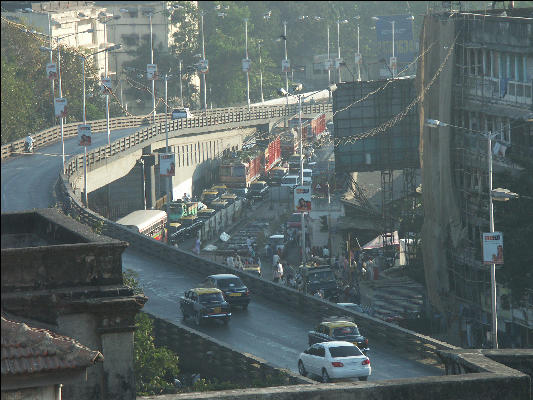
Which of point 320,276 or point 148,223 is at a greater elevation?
point 148,223

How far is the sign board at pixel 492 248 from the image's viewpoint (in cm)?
4281

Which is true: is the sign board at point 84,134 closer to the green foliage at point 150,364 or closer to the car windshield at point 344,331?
the car windshield at point 344,331

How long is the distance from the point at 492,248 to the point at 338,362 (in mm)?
9172

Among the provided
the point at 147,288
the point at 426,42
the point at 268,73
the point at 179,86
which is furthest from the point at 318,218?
the point at 268,73

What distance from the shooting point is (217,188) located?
359ft

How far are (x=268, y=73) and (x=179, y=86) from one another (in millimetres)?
17985

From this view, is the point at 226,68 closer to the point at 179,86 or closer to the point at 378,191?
the point at 179,86

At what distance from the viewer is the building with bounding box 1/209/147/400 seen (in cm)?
1523

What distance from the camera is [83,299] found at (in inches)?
615

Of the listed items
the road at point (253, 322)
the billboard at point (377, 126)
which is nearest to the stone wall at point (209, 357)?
the road at point (253, 322)

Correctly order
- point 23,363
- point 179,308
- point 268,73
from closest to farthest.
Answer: point 23,363, point 179,308, point 268,73

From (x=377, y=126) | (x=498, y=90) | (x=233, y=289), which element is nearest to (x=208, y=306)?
(x=233, y=289)

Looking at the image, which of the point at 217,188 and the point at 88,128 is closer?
the point at 88,128

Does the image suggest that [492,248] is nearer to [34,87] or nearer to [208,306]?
[208,306]
